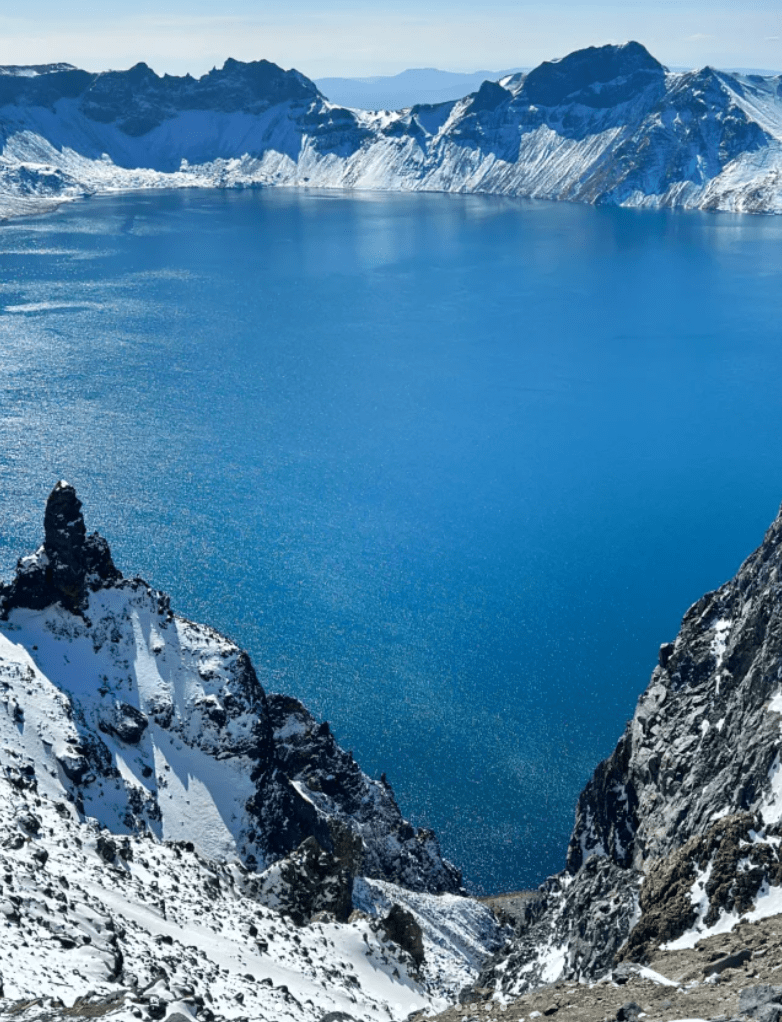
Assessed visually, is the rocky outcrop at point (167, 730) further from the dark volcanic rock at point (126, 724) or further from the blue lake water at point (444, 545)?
the blue lake water at point (444, 545)

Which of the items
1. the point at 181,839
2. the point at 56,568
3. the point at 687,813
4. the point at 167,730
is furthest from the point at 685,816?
the point at 56,568

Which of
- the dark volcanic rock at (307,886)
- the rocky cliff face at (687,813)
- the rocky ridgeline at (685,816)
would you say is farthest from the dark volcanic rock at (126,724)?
the rocky cliff face at (687,813)

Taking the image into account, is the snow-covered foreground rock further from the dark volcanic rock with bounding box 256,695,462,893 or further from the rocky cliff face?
the rocky cliff face

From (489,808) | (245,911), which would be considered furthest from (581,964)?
(489,808)

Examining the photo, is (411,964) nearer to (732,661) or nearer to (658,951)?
(658,951)

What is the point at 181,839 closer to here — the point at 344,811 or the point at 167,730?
the point at 167,730
